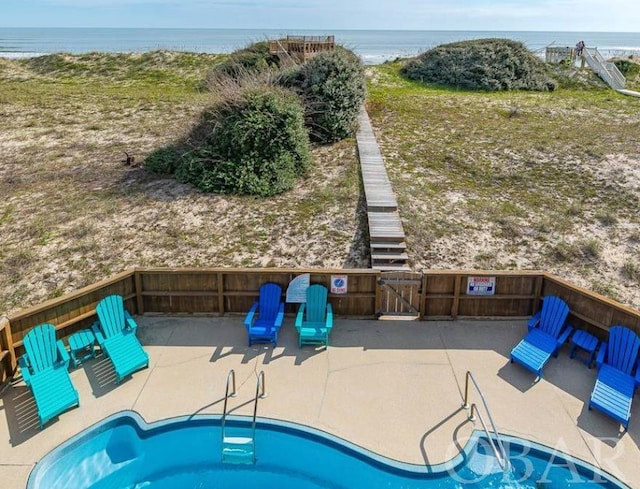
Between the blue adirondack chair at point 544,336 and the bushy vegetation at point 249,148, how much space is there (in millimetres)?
7726

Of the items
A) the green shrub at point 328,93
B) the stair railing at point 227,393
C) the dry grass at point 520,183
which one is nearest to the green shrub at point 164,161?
the green shrub at point 328,93

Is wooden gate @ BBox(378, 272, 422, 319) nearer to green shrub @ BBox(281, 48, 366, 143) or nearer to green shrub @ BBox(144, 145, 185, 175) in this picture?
green shrub @ BBox(144, 145, 185, 175)

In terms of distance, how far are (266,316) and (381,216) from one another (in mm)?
4514

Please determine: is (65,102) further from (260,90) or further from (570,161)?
(570,161)

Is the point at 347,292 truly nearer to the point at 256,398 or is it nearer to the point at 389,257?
the point at 389,257

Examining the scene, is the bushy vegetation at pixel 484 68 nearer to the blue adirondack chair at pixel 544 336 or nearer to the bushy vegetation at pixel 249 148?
the bushy vegetation at pixel 249 148

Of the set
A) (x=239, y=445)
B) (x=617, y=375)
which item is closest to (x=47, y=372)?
(x=239, y=445)

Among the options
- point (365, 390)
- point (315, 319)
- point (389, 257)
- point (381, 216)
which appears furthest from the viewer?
point (381, 216)

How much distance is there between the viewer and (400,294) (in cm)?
886

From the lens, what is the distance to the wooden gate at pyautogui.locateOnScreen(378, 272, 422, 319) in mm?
8719

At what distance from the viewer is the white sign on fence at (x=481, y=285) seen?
863 cm

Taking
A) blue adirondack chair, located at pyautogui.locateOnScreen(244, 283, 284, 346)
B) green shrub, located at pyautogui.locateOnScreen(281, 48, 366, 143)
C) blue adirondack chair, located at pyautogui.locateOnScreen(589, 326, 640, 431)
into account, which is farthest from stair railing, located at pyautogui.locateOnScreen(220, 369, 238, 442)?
green shrub, located at pyautogui.locateOnScreen(281, 48, 366, 143)

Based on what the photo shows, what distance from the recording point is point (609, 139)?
1672cm

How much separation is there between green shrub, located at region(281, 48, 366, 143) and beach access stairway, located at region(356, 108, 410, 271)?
4.71 ft
